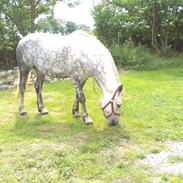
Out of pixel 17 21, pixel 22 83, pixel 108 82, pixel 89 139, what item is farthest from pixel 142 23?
pixel 89 139

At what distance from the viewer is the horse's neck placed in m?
8.00

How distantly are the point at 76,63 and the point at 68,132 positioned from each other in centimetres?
138

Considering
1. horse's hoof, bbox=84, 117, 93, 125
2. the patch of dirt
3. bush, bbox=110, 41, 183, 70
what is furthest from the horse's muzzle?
bush, bbox=110, 41, 183, 70

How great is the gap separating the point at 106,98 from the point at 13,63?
831 centimetres

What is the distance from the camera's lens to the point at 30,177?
6270 millimetres

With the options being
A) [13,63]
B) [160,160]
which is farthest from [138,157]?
[13,63]

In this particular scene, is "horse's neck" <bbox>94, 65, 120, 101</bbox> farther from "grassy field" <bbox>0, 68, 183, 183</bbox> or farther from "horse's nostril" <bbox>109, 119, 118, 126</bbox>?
"grassy field" <bbox>0, 68, 183, 183</bbox>

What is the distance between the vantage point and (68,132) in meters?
8.32

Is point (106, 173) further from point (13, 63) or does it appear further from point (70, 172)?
point (13, 63)

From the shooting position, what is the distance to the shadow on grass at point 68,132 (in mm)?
7723

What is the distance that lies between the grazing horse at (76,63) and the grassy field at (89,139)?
433mm

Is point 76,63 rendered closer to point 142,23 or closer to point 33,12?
point 33,12

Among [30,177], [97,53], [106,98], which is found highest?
[97,53]

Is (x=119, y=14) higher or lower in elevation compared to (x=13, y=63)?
higher
